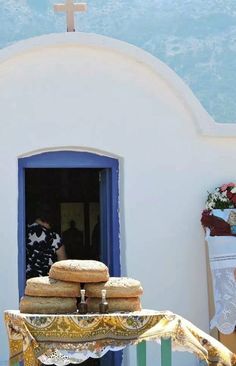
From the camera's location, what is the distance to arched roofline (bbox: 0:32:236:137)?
9633mm

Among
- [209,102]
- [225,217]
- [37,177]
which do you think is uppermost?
[209,102]

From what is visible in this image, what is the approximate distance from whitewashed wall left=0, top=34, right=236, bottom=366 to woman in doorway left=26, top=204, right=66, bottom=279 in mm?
629

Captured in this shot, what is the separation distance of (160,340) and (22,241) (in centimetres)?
319

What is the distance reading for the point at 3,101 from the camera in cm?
967

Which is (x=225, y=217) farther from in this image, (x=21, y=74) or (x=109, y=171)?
(x=21, y=74)

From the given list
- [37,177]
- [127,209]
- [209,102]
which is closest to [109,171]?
[127,209]

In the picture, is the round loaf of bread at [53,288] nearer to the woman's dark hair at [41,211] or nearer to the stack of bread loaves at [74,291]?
the stack of bread loaves at [74,291]

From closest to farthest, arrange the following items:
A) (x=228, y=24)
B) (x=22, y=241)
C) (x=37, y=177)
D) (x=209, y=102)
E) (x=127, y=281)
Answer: (x=127, y=281) < (x=22, y=241) < (x=37, y=177) < (x=209, y=102) < (x=228, y=24)

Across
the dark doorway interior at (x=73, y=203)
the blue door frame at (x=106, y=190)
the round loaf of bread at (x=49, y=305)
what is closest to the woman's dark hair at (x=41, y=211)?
the dark doorway interior at (x=73, y=203)

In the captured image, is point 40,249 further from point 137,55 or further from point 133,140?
point 137,55

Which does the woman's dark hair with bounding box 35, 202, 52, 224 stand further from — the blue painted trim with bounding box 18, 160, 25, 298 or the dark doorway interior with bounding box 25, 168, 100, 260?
the blue painted trim with bounding box 18, 160, 25, 298

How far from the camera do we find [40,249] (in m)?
10.3

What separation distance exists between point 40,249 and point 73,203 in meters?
3.81

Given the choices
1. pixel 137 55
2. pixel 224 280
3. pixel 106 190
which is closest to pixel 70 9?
pixel 137 55
